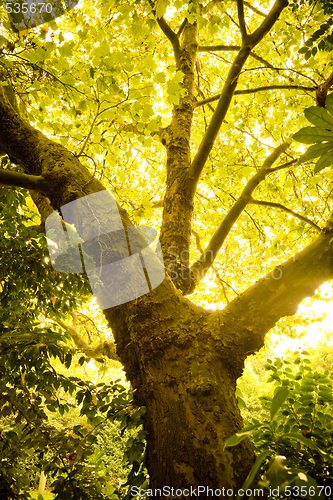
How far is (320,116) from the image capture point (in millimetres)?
698

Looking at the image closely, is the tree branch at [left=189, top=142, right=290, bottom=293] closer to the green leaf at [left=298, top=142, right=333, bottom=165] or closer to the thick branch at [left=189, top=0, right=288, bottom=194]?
the thick branch at [left=189, top=0, right=288, bottom=194]

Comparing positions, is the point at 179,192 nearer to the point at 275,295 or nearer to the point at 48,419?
the point at 275,295

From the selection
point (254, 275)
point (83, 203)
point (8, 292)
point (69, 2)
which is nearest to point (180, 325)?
point (83, 203)

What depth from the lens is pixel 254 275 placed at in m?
5.63

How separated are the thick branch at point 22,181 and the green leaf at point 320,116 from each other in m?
1.86

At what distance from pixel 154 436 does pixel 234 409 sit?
459mm

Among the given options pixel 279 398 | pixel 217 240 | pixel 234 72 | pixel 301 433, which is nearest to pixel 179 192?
pixel 217 240

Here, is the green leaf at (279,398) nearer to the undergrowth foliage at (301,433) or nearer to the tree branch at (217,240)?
the undergrowth foliage at (301,433)

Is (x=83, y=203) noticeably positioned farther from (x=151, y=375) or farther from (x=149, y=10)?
(x=149, y=10)

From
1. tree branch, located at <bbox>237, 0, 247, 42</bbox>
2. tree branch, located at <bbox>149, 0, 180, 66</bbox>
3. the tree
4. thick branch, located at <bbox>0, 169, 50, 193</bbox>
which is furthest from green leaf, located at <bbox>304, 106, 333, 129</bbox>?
tree branch, located at <bbox>149, 0, 180, 66</bbox>

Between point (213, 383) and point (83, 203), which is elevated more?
point (83, 203)

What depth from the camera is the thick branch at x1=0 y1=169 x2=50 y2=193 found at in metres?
1.92

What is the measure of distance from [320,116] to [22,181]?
1.90m

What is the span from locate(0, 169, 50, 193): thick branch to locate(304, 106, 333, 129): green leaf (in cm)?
186
